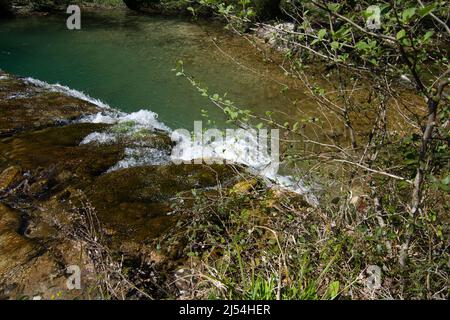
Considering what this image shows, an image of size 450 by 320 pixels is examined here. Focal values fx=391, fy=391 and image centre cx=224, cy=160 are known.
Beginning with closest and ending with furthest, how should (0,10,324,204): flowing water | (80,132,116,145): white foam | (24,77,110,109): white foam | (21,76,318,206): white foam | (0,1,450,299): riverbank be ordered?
1. (0,1,450,299): riverbank
2. (21,76,318,206): white foam
3. (80,132,116,145): white foam
4. (0,10,324,204): flowing water
5. (24,77,110,109): white foam

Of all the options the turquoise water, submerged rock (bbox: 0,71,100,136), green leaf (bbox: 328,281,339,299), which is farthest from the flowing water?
green leaf (bbox: 328,281,339,299)

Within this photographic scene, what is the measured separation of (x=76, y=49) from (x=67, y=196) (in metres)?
9.40

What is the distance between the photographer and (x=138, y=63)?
11.1 meters

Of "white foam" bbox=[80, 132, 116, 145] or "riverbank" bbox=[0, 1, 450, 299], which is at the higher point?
"riverbank" bbox=[0, 1, 450, 299]

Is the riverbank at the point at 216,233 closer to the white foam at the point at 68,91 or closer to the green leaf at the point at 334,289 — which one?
the green leaf at the point at 334,289

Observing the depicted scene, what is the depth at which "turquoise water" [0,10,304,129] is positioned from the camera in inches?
344

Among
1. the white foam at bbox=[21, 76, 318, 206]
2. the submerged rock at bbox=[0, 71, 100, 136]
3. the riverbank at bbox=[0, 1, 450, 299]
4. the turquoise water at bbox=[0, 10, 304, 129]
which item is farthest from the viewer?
the turquoise water at bbox=[0, 10, 304, 129]

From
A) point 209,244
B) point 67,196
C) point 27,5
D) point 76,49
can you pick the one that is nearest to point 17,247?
point 67,196

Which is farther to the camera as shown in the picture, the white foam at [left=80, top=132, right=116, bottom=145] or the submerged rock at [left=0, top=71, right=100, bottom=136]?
the submerged rock at [left=0, top=71, right=100, bottom=136]

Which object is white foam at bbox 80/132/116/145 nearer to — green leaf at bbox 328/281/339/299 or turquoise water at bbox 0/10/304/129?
turquoise water at bbox 0/10/304/129

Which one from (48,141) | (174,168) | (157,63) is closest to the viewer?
(174,168)

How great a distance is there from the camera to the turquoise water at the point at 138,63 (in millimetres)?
8734

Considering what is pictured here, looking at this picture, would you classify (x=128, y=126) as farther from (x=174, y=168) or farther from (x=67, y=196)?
(x=67, y=196)

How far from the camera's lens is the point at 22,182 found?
494cm
